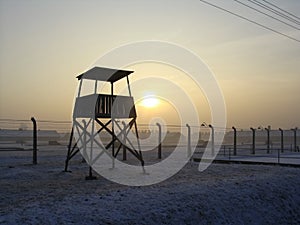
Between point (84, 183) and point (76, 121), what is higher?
point (76, 121)

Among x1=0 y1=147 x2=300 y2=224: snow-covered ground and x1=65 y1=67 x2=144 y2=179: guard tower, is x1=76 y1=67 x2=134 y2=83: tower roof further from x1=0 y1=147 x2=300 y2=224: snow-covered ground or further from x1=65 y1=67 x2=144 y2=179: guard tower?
x1=0 y1=147 x2=300 y2=224: snow-covered ground

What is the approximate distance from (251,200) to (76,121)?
22.1 feet

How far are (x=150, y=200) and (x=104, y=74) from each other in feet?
20.4

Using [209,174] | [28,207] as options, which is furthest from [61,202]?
[209,174]

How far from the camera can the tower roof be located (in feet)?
40.7

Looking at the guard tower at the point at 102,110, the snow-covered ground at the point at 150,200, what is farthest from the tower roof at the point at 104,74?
the snow-covered ground at the point at 150,200

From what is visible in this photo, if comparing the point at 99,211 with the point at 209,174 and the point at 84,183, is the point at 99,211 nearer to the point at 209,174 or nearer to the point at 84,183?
the point at 84,183

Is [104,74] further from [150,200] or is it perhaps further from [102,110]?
[150,200]

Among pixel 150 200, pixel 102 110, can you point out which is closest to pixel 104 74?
pixel 102 110

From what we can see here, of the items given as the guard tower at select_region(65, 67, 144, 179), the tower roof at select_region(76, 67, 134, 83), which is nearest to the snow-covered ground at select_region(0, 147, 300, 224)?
the guard tower at select_region(65, 67, 144, 179)

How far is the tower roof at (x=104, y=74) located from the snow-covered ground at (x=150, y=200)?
351cm

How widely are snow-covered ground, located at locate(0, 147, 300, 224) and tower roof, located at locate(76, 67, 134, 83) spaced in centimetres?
351

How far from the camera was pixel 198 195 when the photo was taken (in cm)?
863

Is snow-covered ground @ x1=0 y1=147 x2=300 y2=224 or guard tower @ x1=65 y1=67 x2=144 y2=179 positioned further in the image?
guard tower @ x1=65 y1=67 x2=144 y2=179
